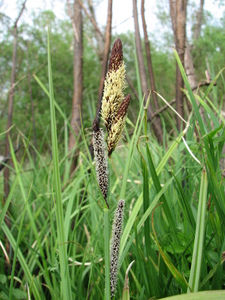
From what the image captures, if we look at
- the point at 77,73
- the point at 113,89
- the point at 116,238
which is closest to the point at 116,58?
the point at 113,89

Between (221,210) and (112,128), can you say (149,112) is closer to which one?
(221,210)

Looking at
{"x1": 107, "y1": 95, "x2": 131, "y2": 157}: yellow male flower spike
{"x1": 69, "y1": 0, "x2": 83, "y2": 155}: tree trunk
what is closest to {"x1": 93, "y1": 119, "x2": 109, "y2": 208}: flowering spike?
{"x1": 107, "y1": 95, "x2": 131, "y2": 157}: yellow male flower spike

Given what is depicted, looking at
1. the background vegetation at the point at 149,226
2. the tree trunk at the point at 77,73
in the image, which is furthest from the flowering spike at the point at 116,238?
the tree trunk at the point at 77,73

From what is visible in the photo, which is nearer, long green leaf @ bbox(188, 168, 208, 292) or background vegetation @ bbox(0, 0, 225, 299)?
long green leaf @ bbox(188, 168, 208, 292)

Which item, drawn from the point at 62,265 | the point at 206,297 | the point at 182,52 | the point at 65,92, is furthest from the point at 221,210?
the point at 65,92

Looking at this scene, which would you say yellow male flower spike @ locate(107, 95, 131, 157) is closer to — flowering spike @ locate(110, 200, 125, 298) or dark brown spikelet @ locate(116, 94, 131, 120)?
dark brown spikelet @ locate(116, 94, 131, 120)

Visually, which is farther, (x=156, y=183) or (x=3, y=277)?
(x=3, y=277)

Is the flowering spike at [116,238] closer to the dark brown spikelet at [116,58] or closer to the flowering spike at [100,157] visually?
the flowering spike at [100,157]

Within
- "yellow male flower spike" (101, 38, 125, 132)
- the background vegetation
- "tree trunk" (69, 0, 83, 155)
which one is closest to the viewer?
"yellow male flower spike" (101, 38, 125, 132)

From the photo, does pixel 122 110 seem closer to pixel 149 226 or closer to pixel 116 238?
pixel 116 238
